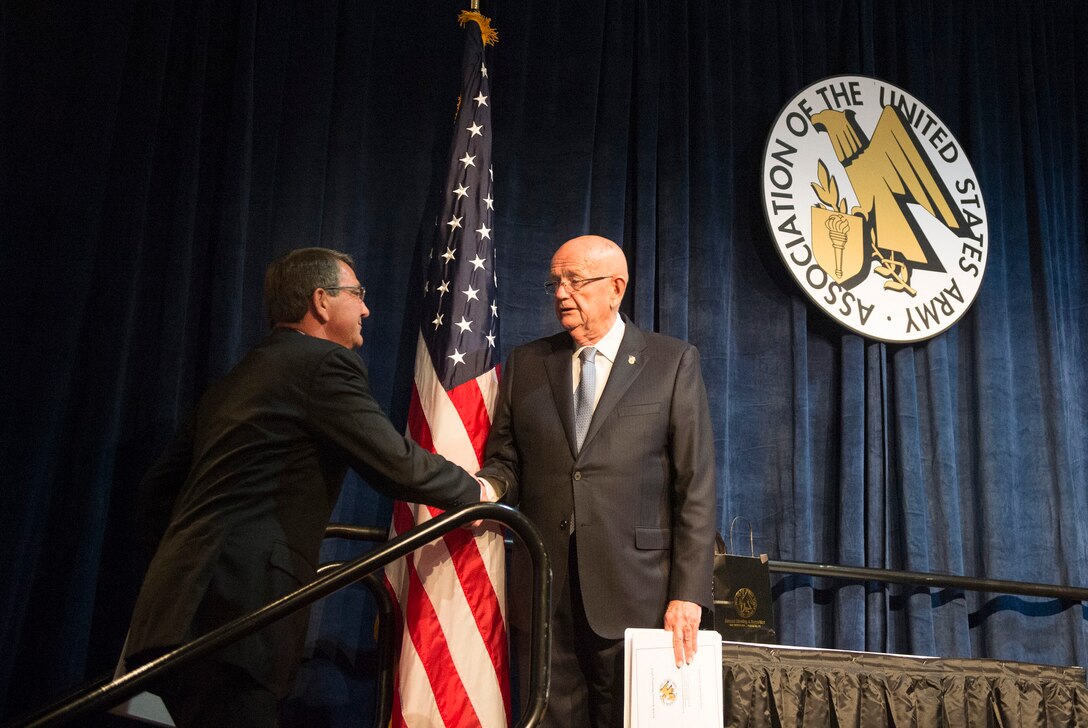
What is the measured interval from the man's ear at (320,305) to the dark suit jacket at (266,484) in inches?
5.6

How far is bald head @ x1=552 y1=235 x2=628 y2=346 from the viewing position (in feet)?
8.61

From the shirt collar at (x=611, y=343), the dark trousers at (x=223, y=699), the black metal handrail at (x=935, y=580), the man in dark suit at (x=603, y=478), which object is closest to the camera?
the dark trousers at (x=223, y=699)

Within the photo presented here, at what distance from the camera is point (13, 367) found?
9.12 feet

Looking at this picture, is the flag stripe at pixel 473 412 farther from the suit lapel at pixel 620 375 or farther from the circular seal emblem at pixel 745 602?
the circular seal emblem at pixel 745 602

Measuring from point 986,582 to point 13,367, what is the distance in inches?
127

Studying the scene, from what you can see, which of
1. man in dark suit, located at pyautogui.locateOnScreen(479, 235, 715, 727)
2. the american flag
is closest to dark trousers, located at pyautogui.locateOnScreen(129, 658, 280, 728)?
the american flag

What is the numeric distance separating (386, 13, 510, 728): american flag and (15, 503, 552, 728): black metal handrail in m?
0.45

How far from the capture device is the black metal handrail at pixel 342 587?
1.68 meters

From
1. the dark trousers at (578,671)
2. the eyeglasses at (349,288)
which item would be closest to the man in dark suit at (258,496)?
the eyeglasses at (349,288)

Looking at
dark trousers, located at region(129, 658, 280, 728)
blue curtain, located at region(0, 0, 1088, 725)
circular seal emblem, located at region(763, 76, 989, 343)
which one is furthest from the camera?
circular seal emblem, located at region(763, 76, 989, 343)

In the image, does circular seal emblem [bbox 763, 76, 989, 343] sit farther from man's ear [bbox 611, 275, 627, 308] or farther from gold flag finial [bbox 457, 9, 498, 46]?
gold flag finial [bbox 457, 9, 498, 46]

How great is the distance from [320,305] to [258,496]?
594mm

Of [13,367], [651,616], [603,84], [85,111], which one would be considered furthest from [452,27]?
[651,616]

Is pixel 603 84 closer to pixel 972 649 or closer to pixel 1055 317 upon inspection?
pixel 1055 317
